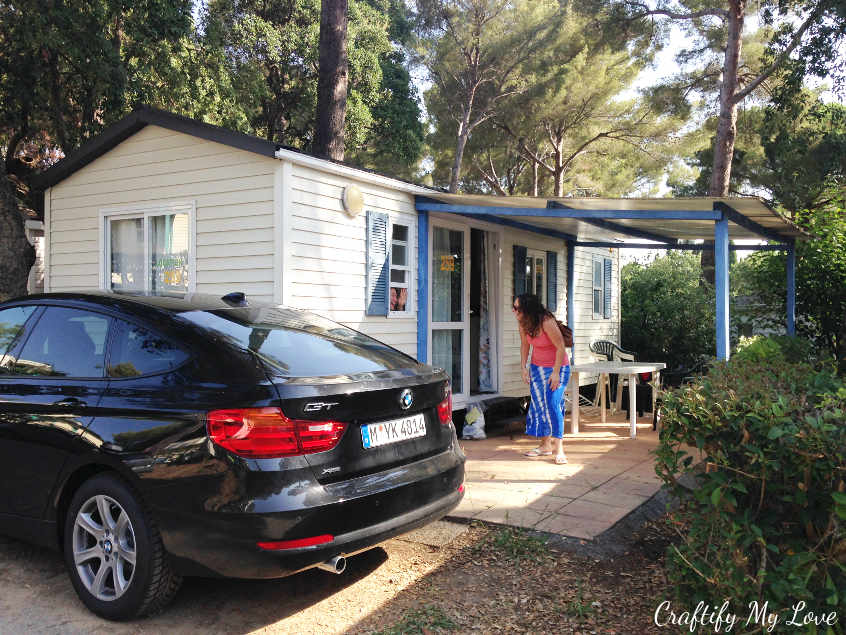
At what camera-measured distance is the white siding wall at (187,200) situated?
6.50 m

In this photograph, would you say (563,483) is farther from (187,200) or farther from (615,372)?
(187,200)

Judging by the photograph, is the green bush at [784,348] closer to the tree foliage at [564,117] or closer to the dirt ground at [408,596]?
the dirt ground at [408,596]

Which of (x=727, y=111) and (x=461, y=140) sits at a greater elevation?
(x=461, y=140)

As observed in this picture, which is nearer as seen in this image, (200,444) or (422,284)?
(200,444)

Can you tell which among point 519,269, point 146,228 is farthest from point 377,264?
point 519,269

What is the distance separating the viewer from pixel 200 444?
295cm

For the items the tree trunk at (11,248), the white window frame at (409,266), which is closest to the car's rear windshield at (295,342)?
the white window frame at (409,266)

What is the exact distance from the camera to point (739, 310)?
12.0m

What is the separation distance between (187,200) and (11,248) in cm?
349

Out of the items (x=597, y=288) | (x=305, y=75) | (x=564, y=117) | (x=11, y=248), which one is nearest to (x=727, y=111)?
(x=597, y=288)

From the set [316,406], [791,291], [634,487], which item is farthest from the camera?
[791,291]

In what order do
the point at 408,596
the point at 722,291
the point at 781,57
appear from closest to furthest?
1. the point at 408,596
2. the point at 722,291
3. the point at 781,57

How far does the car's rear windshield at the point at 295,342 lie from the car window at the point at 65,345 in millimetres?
496

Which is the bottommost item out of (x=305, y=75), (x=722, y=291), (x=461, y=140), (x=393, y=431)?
(x=393, y=431)
